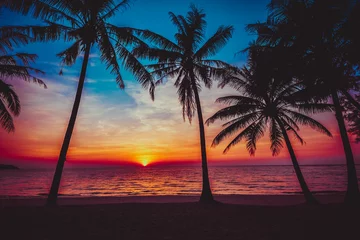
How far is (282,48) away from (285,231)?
20.2 ft

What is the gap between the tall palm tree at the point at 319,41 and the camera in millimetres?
7484

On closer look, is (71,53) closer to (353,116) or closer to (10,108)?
(10,108)

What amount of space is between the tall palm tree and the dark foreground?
4483 millimetres

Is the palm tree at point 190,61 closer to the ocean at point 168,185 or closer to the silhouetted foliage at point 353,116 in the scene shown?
the silhouetted foliage at point 353,116

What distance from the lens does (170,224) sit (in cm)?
644

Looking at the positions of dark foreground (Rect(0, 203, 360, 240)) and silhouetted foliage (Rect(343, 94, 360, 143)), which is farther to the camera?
silhouetted foliage (Rect(343, 94, 360, 143))

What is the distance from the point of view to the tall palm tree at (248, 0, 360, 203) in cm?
748

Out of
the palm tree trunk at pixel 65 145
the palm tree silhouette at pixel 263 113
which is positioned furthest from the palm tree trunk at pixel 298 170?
the palm tree trunk at pixel 65 145

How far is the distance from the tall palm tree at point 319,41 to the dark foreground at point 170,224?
448cm

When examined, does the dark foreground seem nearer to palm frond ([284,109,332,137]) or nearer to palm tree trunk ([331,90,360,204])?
palm tree trunk ([331,90,360,204])

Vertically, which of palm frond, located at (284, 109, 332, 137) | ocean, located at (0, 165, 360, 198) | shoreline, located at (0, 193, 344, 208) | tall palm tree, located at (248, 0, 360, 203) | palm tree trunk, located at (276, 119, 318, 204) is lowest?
ocean, located at (0, 165, 360, 198)

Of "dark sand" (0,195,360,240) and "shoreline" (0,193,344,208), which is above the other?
"dark sand" (0,195,360,240)

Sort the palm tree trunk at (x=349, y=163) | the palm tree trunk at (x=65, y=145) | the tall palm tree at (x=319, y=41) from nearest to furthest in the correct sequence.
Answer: the tall palm tree at (x=319, y=41), the palm tree trunk at (x=65, y=145), the palm tree trunk at (x=349, y=163)

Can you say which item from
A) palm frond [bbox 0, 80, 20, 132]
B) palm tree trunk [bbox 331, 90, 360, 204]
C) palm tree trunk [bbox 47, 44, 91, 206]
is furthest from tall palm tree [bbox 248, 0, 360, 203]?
palm frond [bbox 0, 80, 20, 132]
